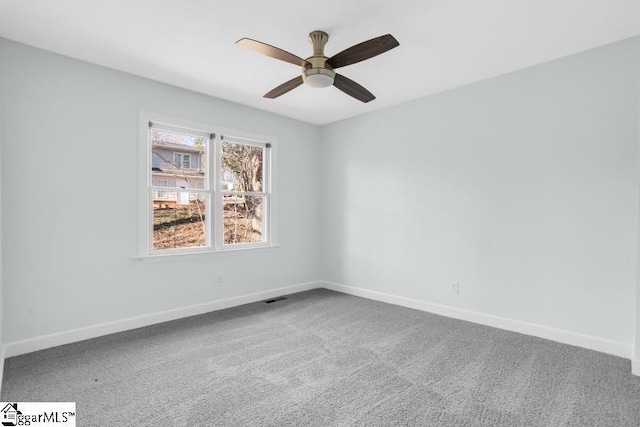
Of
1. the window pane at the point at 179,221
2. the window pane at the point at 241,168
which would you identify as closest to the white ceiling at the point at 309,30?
the window pane at the point at 241,168

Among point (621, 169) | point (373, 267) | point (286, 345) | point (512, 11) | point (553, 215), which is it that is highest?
point (512, 11)

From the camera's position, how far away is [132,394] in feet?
7.12

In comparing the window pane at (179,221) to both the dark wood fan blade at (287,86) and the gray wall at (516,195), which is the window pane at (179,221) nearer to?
the dark wood fan blade at (287,86)

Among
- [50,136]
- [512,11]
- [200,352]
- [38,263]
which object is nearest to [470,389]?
[200,352]

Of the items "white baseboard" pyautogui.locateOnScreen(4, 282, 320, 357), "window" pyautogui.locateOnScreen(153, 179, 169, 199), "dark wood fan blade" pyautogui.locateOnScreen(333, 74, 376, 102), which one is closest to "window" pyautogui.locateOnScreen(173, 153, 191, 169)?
"window" pyautogui.locateOnScreen(153, 179, 169, 199)

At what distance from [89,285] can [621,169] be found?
485 centimetres

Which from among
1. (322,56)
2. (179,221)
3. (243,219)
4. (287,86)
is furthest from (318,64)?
(243,219)

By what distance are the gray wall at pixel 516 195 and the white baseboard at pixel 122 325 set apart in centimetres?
168

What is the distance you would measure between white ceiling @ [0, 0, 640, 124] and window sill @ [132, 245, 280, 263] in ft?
6.25

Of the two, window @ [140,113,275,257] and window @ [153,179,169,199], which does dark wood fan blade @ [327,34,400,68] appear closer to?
window @ [140,113,275,257]

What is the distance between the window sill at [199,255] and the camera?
349 cm

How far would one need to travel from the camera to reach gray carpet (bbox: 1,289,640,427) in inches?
77.2

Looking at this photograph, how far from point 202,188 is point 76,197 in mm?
1296

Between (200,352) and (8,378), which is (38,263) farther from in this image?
(200,352)
